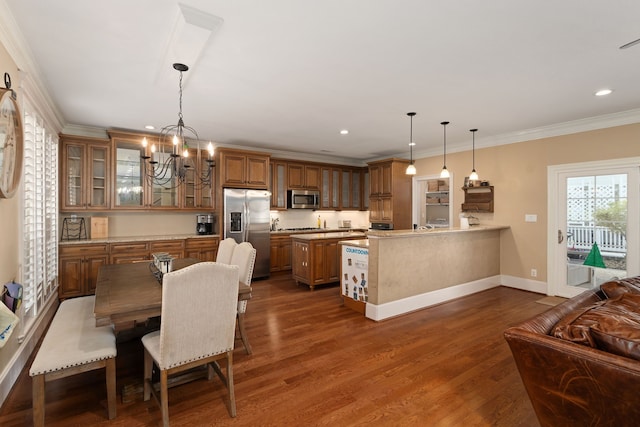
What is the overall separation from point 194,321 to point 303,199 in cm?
505

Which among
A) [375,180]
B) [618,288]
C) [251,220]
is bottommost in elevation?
[618,288]

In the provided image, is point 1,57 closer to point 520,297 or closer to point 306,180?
point 306,180

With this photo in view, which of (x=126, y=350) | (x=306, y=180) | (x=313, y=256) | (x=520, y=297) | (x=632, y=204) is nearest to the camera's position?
(x=126, y=350)

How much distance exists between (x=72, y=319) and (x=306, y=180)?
5.08m

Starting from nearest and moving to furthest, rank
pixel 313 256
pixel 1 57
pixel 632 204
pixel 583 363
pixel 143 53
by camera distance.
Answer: pixel 583 363, pixel 1 57, pixel 143 53, pixel 632 204, pixel 313 256

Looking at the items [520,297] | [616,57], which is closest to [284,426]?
[616,57]

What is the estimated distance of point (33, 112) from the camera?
2.97 m

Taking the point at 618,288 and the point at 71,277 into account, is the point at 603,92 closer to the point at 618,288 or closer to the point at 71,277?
the point at 618,288

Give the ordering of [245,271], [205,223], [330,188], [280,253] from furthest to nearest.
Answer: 1. [330,188]
2. [280,253]
3. [205,223]
4. [245,271]

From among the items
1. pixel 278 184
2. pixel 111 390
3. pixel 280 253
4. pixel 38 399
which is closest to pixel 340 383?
pixel 111 390

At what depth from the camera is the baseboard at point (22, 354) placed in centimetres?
216

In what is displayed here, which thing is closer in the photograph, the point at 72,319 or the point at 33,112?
the point at 72,319

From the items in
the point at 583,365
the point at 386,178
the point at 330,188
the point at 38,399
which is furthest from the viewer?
the point at 330,188

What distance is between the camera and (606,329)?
1.38 m
